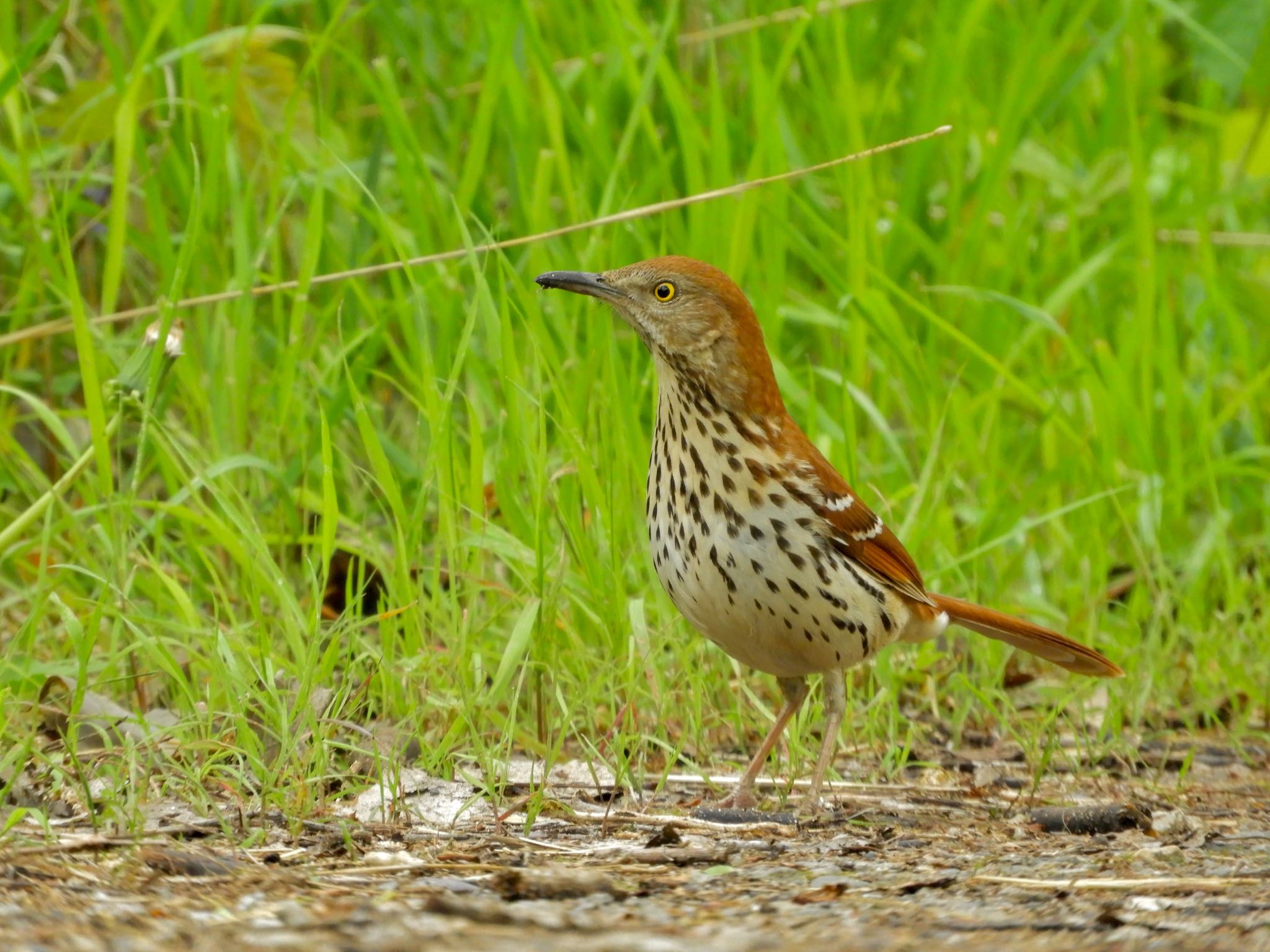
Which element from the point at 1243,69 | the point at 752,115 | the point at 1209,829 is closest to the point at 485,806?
the point at 1209,829

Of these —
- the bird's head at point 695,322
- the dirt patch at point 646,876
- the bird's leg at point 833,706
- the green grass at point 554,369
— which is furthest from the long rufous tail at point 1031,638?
the bird's head at point 695,322

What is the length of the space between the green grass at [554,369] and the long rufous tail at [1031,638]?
0.13 metres

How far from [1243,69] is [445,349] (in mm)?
2957

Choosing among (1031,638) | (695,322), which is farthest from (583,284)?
(1031,638)

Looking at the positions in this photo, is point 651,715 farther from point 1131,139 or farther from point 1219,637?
point 1131,139

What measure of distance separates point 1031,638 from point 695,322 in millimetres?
1211

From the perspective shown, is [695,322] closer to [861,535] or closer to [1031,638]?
[861,535]

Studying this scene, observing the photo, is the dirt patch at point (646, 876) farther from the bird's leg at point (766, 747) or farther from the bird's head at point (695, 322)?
the bird's head at point (695, 322)

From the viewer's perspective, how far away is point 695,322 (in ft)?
13.8

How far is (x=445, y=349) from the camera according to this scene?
490 centimetres

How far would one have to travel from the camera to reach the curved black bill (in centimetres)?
426

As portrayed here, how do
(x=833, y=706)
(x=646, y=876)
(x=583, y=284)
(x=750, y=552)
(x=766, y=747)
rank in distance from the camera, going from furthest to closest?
(x=583, y=284)
(x=833, y=706)
(x=766, y=747)
(x=750, y=552)
(x=646, y=876)

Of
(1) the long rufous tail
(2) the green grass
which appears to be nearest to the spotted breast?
(2) the green grass

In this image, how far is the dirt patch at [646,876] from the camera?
2367 mm
